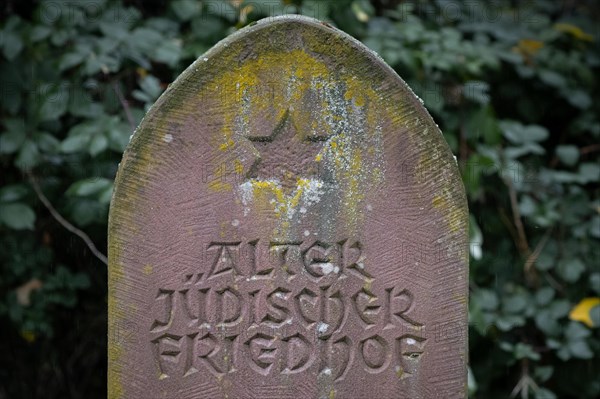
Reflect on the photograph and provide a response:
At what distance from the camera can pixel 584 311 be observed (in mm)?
3541

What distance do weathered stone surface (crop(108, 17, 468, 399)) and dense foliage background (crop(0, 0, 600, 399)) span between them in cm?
99

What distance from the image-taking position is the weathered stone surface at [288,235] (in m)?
2.10

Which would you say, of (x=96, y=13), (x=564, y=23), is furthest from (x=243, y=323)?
(x=564, y=23)

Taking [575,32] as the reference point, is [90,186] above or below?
above

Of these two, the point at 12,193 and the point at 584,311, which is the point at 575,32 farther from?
the point at 12,193

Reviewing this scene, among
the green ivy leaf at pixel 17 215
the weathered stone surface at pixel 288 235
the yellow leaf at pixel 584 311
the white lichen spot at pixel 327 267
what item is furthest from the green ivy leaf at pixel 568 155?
the green ivy leaf at pixel 17 215

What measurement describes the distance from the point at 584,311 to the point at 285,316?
5.79 feet

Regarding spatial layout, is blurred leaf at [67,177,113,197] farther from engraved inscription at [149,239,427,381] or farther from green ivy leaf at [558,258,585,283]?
green ivy leaf at [558,258,585,283]

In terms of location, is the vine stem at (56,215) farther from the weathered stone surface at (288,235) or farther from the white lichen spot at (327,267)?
the white lichen spot at (327,267)

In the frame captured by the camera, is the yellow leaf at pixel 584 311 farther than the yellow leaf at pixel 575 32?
No

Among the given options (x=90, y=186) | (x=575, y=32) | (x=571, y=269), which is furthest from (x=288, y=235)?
(x=575, y=32)

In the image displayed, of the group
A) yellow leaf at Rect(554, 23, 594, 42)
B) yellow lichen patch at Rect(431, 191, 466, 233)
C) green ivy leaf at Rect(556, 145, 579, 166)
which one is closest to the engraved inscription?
yellow lichen patch at Rect(431, 191, 466, 233)

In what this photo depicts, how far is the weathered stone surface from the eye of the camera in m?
2.10

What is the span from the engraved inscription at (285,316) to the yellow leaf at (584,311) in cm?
152
